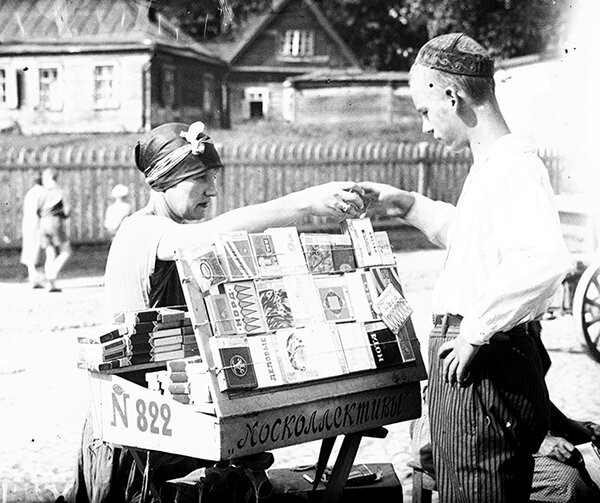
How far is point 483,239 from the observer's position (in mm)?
2674

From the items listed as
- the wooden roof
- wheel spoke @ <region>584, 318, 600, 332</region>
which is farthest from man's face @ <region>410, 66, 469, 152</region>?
wheel spoke @ <region>584, 318, 600, 332</region>

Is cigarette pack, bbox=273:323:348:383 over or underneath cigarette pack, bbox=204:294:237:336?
underneath

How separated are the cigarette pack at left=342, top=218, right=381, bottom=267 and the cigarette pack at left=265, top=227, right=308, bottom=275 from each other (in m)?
0.24

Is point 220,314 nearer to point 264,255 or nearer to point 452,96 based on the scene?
point 264,255

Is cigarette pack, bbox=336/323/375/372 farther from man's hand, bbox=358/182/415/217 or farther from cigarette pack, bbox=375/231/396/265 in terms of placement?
man's hand, bbox=358/182/415/217

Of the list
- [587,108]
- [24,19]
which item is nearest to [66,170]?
[24,19]

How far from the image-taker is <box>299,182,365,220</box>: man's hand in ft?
10.4

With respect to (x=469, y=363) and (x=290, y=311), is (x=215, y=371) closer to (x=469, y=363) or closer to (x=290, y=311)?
(x=290, y=311)

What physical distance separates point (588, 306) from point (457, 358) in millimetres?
3805

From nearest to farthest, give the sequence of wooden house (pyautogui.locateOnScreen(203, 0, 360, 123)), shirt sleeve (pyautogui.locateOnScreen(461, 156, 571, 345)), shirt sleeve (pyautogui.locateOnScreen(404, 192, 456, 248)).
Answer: shirt sleeve (pyautogui.locateOnScreen(461, 156, 571, 345))
shirt sleeve (pyautogui.locateOnScreen(404, 192, 456, 248))
wooden house (pyautogui.locateOnScreen(203, 0, 360, 123))

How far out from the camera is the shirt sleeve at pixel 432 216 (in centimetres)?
334

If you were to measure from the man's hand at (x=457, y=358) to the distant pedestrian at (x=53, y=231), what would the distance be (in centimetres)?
330

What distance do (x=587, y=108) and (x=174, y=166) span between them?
12.1 feet

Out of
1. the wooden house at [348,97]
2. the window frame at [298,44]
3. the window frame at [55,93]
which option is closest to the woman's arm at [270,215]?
the window frame at [55,93]
